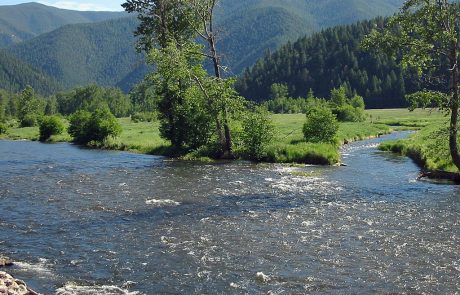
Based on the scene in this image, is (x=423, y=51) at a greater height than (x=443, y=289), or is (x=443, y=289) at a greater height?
(x=423, y=51)

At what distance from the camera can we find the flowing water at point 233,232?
18328mm

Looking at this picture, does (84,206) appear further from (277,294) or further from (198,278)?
(277,294)

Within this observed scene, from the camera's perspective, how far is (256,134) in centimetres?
5291

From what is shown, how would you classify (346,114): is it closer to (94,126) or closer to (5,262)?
(94,126)

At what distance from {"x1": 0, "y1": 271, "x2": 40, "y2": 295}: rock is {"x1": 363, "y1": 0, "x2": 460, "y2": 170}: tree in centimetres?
2746

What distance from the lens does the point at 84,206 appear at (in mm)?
30953

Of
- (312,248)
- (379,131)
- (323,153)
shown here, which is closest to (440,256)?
(312,248)

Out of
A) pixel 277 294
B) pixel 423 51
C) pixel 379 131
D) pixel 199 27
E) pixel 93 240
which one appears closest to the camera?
pixel 277 294

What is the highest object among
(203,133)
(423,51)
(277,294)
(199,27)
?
(199,27)

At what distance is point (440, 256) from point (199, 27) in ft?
132

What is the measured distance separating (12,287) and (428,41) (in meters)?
30.8

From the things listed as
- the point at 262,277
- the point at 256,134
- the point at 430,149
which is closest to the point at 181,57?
A: the point at 256,134

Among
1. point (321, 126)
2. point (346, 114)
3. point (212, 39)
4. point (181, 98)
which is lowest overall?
point (321, 126)

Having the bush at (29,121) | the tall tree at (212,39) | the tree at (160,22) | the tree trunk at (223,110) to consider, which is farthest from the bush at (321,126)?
the bush at (29,121)
